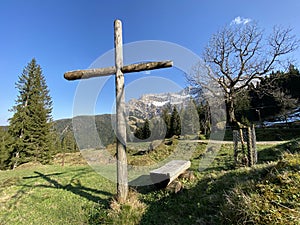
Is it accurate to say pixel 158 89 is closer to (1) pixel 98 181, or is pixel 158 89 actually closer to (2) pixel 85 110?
(2) pixel 85 110

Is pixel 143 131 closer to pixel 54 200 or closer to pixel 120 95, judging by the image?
pixel 54 200

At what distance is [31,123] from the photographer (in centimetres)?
2011

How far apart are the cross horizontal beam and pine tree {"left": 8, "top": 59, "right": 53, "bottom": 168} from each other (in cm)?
2008

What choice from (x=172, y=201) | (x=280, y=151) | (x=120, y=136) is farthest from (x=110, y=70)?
(x=280, y=151)

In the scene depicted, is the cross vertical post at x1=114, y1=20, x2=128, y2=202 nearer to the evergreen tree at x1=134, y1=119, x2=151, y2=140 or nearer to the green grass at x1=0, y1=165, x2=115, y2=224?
the green grass at x1=0, y1=165, x2=115, y2=224

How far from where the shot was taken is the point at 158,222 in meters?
3.03

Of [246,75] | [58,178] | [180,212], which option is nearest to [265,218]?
[180,212]

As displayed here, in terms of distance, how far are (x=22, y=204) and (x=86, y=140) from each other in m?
4.22

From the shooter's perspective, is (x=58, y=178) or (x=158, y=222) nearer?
(x=158, y=222)

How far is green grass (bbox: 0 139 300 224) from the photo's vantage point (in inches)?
80.8

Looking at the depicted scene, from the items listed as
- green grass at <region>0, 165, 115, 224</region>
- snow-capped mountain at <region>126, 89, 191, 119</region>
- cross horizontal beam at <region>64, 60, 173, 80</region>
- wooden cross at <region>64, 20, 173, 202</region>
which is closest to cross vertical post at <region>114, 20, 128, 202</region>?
wooden cross at <region>64, 20, 173, 202</region>

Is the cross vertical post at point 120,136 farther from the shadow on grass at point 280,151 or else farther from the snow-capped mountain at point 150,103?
the shadow on grass at point 280,151

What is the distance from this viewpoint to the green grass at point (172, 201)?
2053mm

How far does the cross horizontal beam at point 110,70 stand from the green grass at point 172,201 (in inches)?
107
